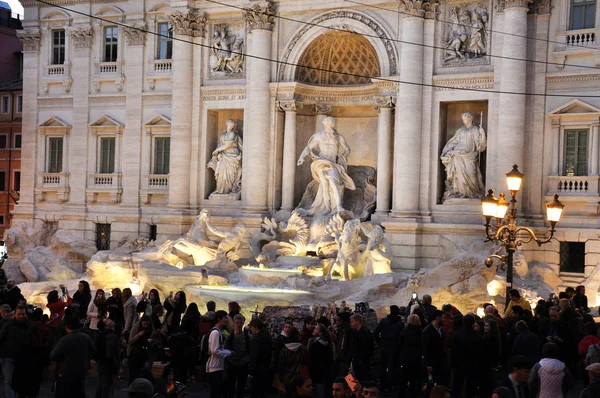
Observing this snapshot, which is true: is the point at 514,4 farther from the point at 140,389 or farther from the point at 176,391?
the point at 140,389

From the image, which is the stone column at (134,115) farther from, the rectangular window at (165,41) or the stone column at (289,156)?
the stone column at (289,156)

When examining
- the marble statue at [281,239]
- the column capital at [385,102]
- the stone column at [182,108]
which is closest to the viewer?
the column capital at [385,102]

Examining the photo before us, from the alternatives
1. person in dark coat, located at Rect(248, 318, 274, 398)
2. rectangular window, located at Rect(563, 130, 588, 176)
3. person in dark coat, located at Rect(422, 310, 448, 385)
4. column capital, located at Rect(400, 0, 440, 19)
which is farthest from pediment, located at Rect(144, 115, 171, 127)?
person in dark coat, located at Rect(248, 318, 274, 398)

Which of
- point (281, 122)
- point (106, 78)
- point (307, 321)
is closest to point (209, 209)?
point (281, 122)

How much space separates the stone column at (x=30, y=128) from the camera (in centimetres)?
4134


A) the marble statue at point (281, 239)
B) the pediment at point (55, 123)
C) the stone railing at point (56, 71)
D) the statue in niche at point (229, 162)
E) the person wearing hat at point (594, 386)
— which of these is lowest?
the person wearing hat at point (594, 386)

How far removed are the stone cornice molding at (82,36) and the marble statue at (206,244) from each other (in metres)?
10.3

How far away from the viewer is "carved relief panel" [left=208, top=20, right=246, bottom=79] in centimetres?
3600

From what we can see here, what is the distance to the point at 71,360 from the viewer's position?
15.5 metres

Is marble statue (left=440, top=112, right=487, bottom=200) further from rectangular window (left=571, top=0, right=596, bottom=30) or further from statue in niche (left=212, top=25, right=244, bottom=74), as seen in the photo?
statue in niche (left=212, top=25, right=244, bottom=74)

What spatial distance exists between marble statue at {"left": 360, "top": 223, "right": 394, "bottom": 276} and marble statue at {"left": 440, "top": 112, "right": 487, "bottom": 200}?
3214 millimetres

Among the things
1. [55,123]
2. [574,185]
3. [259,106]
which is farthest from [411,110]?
[55,123]

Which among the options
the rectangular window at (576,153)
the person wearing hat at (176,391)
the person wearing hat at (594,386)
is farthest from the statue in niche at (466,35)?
the person wearing hat at (176,391)

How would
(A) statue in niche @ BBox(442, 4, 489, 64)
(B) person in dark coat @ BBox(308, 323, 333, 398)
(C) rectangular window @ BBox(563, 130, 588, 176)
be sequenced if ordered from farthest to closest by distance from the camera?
(A) statue in niche @ BBox(442, 4, 489, 64) → (C) rectangular window @ BBox(563, 130, 588, 176) → (B) person in dark coat @ BBox(308, 323, 333, 398)
